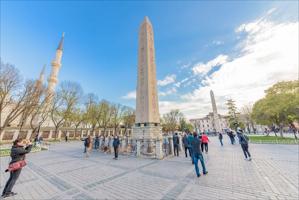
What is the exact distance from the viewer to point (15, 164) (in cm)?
416

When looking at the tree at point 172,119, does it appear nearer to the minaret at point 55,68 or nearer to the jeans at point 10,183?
the minaret at point 55,68

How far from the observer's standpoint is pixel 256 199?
3.54 meters

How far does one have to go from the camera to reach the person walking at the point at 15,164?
4.10 m

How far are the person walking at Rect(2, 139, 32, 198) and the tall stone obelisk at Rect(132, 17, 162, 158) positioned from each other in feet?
24.6

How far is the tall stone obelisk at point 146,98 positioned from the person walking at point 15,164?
750 centimetres

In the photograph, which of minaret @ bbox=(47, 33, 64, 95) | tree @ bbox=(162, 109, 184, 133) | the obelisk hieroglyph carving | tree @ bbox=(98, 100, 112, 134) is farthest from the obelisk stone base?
tree @ bbox=(162, 109, 184, 133)

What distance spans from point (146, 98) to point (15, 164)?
9454 mm

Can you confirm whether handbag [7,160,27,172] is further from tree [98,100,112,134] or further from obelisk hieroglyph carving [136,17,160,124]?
tree [98,100,112,134]

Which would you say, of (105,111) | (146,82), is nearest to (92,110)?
(105,111)

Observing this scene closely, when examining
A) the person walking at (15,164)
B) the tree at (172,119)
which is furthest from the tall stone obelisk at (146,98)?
the tree at (172,119)

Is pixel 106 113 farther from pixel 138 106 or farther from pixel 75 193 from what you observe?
pixel 75 193

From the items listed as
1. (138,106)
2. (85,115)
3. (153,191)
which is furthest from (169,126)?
(153,191)

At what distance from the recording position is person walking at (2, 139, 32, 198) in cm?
410

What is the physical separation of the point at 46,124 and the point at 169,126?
4120cm
